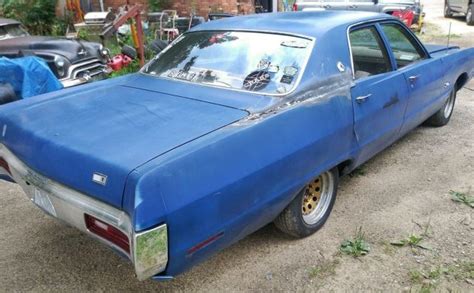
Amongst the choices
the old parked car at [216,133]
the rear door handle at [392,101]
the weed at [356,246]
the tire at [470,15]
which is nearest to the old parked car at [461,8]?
the tire at [470,15]

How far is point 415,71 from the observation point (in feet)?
13.6

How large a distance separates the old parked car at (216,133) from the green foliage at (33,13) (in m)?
8.94

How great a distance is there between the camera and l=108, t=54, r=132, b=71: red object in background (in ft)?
23.9

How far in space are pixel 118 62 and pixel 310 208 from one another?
16.9 feet

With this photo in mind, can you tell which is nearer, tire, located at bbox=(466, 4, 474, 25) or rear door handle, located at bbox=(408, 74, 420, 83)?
rear door handle, located at bbox=(408, 74, 420, 83)

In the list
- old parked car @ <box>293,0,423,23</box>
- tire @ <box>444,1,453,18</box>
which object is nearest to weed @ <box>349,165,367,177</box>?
old parked car @ <box>293,0,423,23</box>

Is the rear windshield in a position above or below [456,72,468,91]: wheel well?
→ above

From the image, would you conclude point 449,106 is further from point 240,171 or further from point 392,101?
point 240,171

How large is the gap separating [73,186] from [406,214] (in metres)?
2.50

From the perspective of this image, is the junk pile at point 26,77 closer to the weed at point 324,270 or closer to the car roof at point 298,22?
the car roof at point 298,22

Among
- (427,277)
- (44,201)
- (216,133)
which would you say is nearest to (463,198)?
(427,277)

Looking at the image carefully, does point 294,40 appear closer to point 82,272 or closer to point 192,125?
point 192,125

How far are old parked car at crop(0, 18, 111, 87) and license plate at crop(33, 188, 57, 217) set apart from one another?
3791mm

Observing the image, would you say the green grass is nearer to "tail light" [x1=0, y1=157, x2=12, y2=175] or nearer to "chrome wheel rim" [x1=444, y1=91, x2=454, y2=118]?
"tail light" [x1=0, y1=157, x2=12, y2=175]
